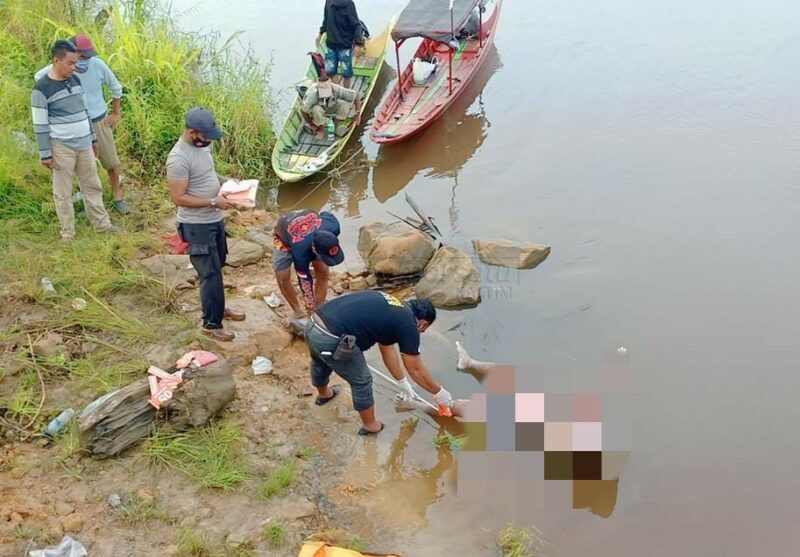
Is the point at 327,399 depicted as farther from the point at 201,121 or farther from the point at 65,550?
the point at 201,121

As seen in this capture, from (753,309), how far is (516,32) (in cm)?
830

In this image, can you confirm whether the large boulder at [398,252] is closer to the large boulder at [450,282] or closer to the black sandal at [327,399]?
the large boulder at [450,282]

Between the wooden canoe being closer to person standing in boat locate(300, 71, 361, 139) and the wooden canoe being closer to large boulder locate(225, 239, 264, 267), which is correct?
person standing in boat locate(300, 71, 361, 139)

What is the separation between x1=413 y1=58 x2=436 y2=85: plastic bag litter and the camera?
1073cm

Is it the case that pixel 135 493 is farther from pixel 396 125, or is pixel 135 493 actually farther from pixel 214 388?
pixel 396 125

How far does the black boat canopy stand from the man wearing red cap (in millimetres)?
5117

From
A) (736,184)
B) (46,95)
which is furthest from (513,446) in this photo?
(736,184)

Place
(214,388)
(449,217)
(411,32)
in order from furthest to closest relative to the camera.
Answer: (411,32) < (449,217) < (214,388)

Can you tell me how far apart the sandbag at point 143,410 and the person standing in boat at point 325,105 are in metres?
5.22

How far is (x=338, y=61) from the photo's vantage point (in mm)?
10719

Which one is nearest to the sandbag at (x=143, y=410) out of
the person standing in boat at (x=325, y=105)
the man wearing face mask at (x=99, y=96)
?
the man wearing face mask at (x=99, y=96)

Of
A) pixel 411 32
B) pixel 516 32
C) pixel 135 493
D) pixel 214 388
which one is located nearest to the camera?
pixel 135 493

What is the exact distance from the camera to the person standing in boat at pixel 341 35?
33.6 ft

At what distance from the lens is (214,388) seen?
4.84 metres
